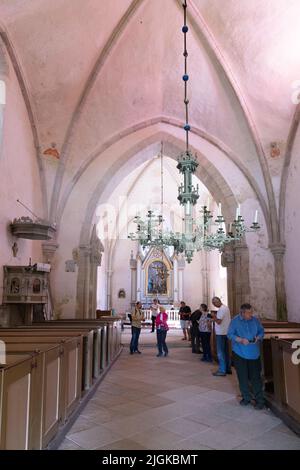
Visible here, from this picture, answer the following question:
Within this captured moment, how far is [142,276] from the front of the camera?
68.0ft

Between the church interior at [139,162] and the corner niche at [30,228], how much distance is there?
4 cm

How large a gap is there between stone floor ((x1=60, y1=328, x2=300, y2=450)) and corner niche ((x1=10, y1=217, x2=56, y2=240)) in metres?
3.45

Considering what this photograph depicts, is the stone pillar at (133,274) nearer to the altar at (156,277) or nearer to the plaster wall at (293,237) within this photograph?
the altar at (156,277)

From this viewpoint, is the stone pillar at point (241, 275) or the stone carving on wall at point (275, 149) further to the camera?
the stone pillar at point (241, 275)

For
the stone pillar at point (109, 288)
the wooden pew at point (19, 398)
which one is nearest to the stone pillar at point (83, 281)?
the wooden pew at point (19, 398)

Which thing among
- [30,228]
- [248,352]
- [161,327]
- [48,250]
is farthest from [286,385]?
[48,250]

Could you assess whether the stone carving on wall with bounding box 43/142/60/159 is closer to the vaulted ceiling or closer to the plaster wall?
the vaulted ceiling

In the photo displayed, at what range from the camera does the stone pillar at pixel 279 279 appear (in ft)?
33.8

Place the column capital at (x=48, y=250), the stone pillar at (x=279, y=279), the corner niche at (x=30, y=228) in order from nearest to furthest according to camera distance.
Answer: the corner niche at (x=30, y=228) → the stone pillar at (x=279, y=279) → the column capital at (x=48, y=250)

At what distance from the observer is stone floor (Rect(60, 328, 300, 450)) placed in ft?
11.1

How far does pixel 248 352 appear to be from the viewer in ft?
15.1

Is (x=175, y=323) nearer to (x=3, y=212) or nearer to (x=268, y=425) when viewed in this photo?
(x=3, y=212)

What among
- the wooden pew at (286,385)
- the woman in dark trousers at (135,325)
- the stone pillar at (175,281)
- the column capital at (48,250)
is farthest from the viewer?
the stone pillar at (175,281)

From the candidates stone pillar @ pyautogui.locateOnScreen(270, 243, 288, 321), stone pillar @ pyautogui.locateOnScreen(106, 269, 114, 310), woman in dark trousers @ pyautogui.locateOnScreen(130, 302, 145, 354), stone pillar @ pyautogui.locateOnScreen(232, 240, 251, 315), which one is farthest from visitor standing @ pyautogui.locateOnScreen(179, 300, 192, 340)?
stone pillar @ pyautogui.locateOnScreen(106, 269, 114, 310)
